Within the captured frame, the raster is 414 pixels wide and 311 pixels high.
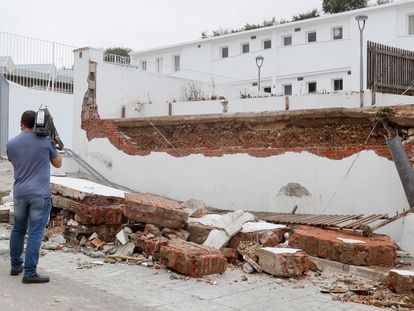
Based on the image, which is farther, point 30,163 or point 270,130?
point 270,130

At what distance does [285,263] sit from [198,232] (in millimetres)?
1756

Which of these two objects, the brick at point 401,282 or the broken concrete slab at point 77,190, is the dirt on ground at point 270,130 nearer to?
the broken concrete slab at point 77,190

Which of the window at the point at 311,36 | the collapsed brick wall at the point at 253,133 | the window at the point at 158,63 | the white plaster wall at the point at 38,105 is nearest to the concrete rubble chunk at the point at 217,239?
the collapsed brick wall at the point at 253,133

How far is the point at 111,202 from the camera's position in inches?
313

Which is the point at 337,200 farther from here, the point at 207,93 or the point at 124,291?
the point at 207,93

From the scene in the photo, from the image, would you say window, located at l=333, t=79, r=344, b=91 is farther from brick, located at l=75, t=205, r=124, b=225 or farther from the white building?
brick, located at l=75, t=205, r=124, b=225

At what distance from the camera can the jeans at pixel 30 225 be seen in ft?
18.0

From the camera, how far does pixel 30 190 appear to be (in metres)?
5.51

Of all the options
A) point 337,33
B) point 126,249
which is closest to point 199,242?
point 126,249

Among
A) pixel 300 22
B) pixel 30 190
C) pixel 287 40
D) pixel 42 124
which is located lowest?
pixel 30 190

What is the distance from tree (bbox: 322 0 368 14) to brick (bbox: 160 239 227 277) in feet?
119

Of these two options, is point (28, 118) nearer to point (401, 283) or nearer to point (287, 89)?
point (401, 283)

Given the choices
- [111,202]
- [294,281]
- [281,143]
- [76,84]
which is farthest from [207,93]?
[294,281]

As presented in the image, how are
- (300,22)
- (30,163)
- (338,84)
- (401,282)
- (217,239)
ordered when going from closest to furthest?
(401,282) < (30,163) < (217,239) < (338,84) < (300,22)
